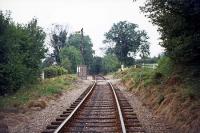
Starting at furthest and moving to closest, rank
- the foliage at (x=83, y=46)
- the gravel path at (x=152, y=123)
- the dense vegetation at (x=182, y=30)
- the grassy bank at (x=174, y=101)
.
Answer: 1. the foliage at (x=83, y=46)
2. the dense vegetation at (x=182, y=30)
3. the grassy bank at (x=174, y=101)
4. the gravel path at (x=152, y=123)

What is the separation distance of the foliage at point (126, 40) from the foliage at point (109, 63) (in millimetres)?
7317

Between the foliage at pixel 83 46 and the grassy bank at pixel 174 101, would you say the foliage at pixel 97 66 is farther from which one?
the grassy bank at pixel 174 101

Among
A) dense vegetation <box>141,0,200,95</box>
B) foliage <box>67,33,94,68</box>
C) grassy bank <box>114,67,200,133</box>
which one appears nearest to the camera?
grassy bank <box>114,67,200,133</box>

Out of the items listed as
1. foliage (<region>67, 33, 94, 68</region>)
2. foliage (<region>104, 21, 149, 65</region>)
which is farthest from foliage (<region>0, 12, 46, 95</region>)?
foliage (<region>67, 33, 94, 68</region>)

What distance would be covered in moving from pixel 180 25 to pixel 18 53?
13575 millimetres

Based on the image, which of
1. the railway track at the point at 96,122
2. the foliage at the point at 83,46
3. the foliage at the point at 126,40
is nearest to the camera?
the railway track at the point at 96,122

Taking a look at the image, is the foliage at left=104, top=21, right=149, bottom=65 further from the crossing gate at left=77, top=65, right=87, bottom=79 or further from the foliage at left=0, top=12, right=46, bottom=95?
the foliage at left=0, top=12, right=46, bottom=95

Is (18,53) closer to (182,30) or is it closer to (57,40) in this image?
(182,30)

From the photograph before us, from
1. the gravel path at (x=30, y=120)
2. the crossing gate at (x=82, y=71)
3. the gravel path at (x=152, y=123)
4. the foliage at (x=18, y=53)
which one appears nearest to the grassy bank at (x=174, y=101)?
the gravel path at (x=152, y=123)

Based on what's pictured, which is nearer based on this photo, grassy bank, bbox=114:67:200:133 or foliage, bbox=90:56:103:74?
grassy bank, bbox=114:67:200:133

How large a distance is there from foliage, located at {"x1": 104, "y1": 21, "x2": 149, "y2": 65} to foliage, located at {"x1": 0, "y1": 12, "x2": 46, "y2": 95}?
2910 inches

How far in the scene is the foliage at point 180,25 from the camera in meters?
16.7

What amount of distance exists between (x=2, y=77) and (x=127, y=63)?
87.1 metres

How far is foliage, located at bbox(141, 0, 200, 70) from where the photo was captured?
1669 centimetres
